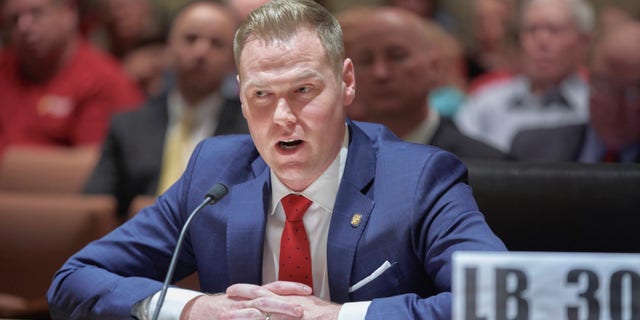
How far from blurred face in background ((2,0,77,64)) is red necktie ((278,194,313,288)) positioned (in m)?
3.23

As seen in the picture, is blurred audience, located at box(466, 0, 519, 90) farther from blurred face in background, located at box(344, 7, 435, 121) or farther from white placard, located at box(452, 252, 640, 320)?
white placard, located at box(452, 252, 640, 320)

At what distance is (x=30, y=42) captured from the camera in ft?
16.7

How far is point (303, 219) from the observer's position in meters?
2.26

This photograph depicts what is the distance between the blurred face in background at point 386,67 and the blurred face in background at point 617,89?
67cm

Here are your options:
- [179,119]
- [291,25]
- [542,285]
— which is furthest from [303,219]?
[179,119]

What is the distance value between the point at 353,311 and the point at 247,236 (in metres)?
0.35

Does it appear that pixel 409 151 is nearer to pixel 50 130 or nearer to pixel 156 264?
pixel 156 264

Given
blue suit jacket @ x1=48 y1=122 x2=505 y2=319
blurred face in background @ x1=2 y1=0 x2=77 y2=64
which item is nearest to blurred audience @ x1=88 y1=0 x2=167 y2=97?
blurred face in background @ x1=2 y1=0 x2=77 y2=64

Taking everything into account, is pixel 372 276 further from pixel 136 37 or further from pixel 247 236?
pixel 136 37

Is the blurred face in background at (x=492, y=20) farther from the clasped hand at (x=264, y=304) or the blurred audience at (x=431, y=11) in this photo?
the clasped hand at (x=264, y=304)

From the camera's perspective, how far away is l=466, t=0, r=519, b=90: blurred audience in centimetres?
586

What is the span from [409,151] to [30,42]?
11.0 feet

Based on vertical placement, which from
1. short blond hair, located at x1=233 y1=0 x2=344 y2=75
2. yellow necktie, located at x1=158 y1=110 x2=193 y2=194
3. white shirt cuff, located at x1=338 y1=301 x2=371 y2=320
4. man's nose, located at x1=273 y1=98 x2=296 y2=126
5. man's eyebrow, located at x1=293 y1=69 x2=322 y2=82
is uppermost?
short blond hair, located at x1=233 y1=0 x2=344 y2=75

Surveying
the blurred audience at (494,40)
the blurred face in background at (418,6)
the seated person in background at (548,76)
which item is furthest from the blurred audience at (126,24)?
the seated person in background at (548,76)
